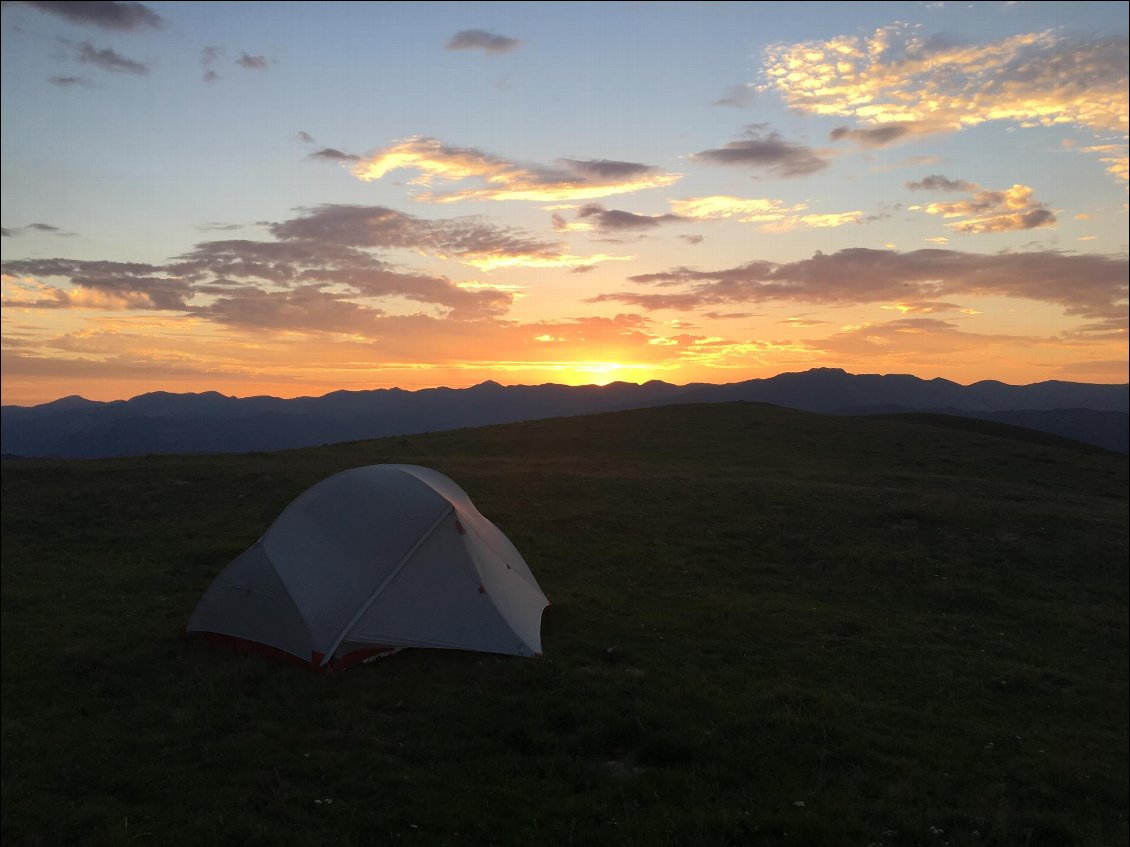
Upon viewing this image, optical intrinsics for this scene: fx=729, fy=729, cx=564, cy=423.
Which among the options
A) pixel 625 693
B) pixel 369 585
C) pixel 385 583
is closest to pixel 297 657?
pixel 369 585

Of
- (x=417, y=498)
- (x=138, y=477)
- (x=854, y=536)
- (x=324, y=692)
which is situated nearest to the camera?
(x=324, y=692)

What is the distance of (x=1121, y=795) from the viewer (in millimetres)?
10516

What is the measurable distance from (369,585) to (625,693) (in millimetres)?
5245

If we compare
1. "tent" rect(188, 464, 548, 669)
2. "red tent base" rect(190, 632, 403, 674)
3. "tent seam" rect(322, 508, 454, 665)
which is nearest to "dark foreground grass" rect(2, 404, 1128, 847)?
"red tent base" rect(190, 632, 403, 674)

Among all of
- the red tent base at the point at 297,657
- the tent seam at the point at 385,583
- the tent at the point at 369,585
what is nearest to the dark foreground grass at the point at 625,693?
the red tent base at the point at 297,657

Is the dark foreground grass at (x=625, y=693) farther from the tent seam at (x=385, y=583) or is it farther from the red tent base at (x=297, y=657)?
the tent seam at (x=385, y=583)

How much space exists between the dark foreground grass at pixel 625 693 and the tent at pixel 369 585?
1.79 feet

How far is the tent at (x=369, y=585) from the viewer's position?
13703mm

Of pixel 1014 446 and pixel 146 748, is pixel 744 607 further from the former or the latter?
pixel 1014 446

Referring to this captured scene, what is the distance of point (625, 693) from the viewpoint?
41.2 ft

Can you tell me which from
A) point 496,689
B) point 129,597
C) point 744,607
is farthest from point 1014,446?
point 129,597

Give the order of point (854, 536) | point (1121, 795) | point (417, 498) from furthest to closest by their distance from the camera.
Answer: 1. point (854, 536)
2. point (417, 498)
3. point (1121, 795)

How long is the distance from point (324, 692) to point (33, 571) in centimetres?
1316

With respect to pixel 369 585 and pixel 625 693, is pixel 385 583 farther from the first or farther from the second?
pixel 625 693
